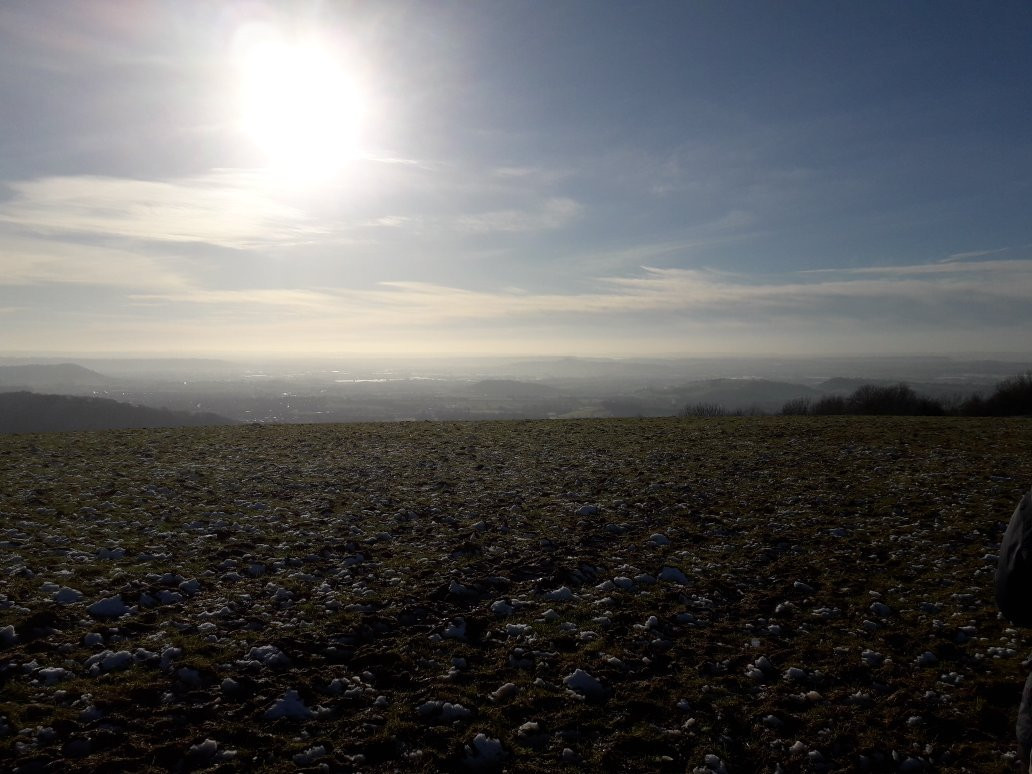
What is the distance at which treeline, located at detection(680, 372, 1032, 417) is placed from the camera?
48.7 m

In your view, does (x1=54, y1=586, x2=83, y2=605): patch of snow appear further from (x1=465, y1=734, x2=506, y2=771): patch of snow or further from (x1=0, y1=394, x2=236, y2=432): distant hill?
(x1=0, y1=394, x2=236, y2=432): distant hill

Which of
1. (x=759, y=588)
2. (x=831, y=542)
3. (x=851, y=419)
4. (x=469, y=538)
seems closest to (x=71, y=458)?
(x=469, y=538)

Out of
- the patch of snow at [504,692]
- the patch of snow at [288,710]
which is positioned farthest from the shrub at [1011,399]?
the patch of snow at [288,710]

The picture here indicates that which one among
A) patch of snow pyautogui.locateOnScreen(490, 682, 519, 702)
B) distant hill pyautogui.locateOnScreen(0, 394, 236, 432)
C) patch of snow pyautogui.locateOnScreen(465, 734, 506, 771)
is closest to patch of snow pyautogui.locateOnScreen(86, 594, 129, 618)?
patch of snow pyautogui.locateOnScreen(490, 682, 519, 702)

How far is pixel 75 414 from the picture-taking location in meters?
131

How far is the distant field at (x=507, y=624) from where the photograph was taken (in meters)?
6.48

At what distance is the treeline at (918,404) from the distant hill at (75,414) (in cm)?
12214

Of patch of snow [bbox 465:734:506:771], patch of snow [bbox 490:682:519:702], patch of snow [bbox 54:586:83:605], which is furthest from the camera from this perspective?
patch of snow [bbox 54:586:83:605]

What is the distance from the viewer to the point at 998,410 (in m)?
49.8

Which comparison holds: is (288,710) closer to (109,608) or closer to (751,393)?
(109,608)

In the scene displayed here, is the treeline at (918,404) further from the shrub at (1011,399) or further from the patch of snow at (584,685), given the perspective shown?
the patch of snow at (584,685)

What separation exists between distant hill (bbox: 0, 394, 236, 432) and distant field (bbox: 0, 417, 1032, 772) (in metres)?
126

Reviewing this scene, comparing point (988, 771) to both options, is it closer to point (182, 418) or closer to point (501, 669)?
point (501, 669)

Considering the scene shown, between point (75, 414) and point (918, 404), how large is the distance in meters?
163
